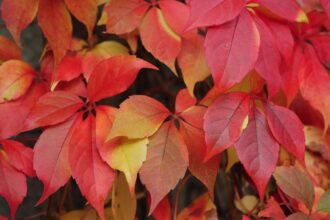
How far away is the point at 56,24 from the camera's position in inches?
29.0

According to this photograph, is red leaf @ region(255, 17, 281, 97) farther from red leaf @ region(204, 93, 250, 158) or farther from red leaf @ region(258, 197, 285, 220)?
red leaf @ region(258, 197, 285, 220)

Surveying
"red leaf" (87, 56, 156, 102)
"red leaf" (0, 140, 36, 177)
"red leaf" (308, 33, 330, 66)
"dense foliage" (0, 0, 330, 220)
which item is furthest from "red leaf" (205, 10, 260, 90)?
"red leaf" (0, 140, 36, 177)

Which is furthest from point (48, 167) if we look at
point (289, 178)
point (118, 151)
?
point (289, 178)

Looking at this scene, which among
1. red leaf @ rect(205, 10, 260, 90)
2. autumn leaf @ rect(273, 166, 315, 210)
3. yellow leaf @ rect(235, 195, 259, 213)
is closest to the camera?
red leaf @ rect(205, 10, 260, 90)

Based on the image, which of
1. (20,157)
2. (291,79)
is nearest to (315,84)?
(291,79)

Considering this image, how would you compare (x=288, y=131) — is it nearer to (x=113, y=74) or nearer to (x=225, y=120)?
(x=225, y=120)

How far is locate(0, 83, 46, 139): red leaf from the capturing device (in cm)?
71

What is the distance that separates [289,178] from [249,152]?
123mm

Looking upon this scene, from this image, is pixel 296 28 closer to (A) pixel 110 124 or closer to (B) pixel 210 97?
(B) pixel 210 97

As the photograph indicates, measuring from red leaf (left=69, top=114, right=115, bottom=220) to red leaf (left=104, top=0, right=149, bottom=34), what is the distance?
0.15 meters

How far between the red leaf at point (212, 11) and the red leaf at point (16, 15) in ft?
0.86

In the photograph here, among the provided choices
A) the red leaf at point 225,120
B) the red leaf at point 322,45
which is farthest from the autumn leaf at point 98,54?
the red leaf at point 322,45

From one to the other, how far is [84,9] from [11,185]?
0.29 m

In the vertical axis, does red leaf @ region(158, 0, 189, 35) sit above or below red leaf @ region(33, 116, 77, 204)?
above
